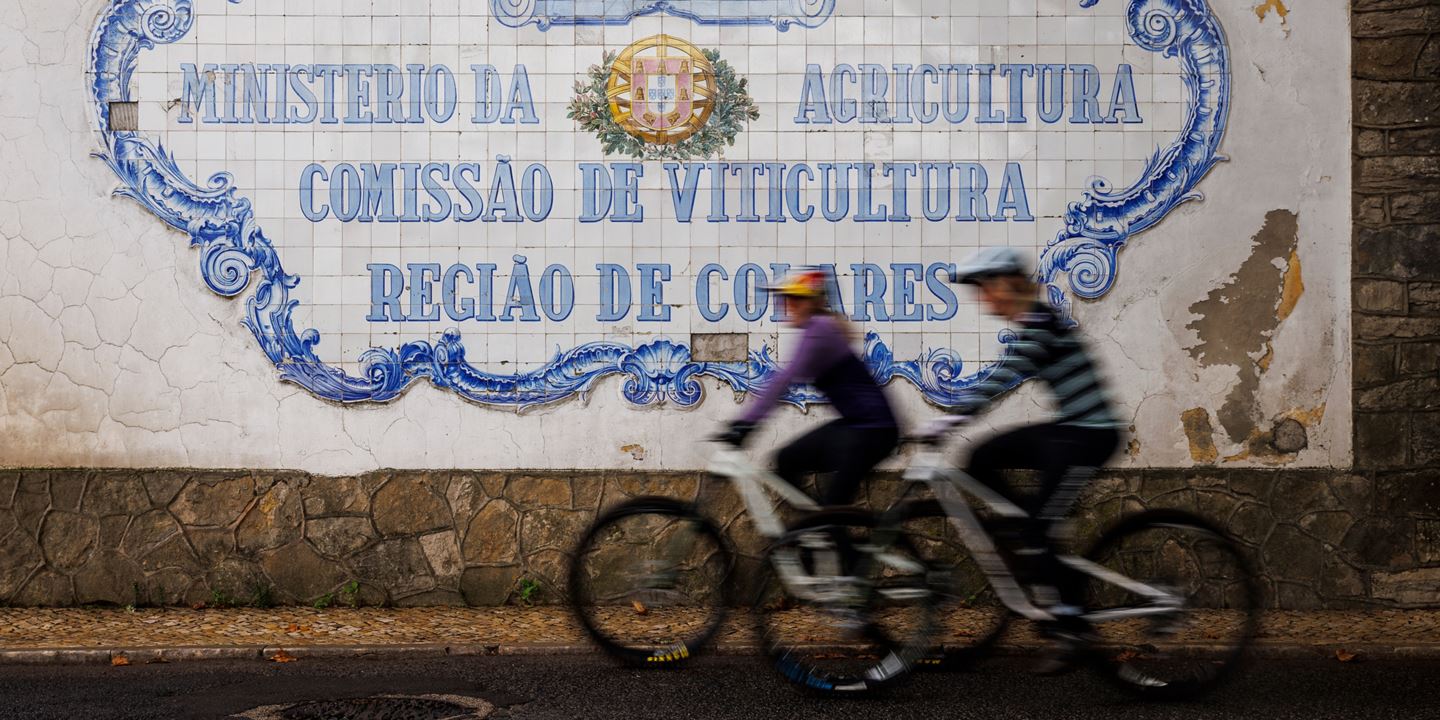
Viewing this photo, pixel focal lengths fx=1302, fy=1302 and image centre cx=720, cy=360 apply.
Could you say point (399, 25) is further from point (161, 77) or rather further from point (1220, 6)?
point (1220, 6)

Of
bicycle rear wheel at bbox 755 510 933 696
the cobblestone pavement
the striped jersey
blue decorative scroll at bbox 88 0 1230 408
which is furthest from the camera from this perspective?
blue decorative scroll at bbox 88 0 1230 408

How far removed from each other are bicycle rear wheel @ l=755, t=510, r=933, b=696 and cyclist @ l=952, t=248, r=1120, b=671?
52 cm

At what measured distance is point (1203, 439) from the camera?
8.17m

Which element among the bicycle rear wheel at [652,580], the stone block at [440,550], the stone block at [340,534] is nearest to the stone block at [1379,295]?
the bicycle rear wheel at [652,580]

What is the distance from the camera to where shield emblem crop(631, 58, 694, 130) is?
27.1 ft

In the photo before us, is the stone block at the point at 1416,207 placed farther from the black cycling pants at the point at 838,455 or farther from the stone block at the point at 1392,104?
the black cycling pants at the point at 838,455

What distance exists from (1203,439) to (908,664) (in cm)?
344

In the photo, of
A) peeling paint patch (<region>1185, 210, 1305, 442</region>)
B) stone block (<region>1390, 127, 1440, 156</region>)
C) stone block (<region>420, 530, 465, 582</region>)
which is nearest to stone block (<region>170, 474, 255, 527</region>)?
stone block (<region>420, 530, 465, 582</region>)

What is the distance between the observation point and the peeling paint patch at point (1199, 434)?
8.17 m

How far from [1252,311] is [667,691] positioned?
4673 millimetres

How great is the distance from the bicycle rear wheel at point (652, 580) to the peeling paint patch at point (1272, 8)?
16.6 ft

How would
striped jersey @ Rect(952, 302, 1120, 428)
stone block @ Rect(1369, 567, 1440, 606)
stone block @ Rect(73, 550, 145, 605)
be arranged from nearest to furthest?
striped jersey @ Rect(952, 302, 1120, 428) → stone block @ Rect(1369, 567, 1440, 606) → stone block @ Rect(73, 550, 145, 605)

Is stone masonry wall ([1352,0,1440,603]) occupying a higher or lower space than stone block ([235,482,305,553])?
higher

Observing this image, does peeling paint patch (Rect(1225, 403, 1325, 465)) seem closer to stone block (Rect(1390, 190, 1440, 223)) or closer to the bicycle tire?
stone block (Rect(1390, 190, 1440, 223))
